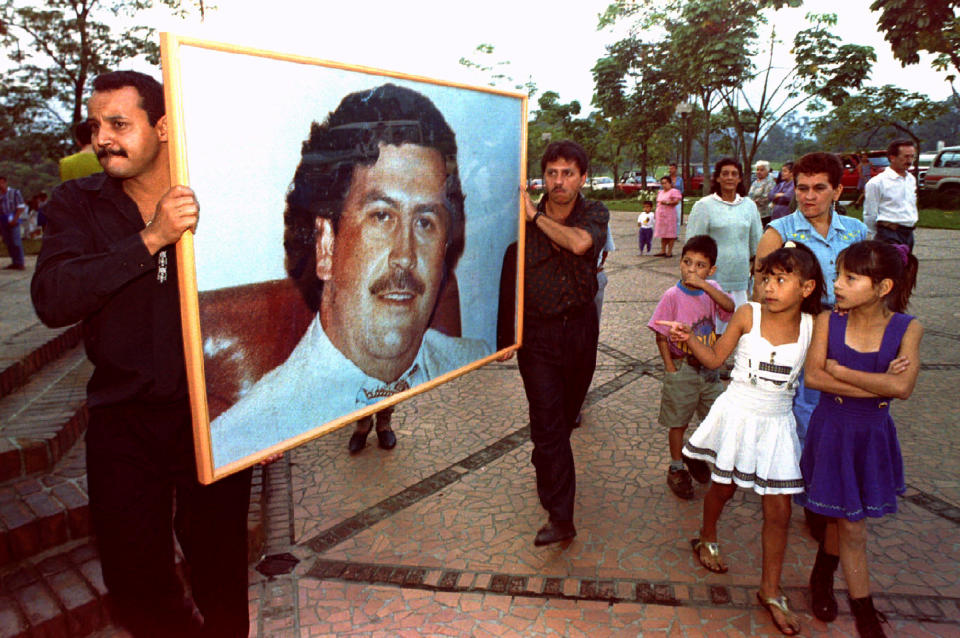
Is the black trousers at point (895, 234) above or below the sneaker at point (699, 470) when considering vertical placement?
above

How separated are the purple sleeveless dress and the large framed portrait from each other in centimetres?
141

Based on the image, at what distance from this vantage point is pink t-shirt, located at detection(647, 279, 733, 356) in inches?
141

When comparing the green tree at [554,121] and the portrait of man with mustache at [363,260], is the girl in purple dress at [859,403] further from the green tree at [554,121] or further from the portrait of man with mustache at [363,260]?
the green tree at [554,121]

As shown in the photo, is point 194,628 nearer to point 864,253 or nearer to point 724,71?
point 864,253

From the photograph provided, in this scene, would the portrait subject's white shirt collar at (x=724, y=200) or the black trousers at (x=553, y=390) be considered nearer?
the black trousers at (x=553, y=390)

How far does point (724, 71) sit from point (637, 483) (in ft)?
56.4

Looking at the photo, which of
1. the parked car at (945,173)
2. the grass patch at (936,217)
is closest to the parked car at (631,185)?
the parked car at (945,173)

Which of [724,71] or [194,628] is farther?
[724,71]

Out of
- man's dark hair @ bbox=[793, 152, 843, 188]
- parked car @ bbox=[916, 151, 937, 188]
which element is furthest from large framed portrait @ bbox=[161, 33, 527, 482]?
parked car @ bbox=[916, 151, 937, 188]

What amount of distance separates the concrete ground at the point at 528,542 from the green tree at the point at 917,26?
38.6 ft

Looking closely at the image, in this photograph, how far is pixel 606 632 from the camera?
2.56 m

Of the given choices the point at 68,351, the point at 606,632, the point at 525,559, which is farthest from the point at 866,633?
the point at 68,351

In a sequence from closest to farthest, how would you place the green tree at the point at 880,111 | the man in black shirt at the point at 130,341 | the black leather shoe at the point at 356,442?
1. the man in black shirt at the point at 130,341
2. the black leather shoe at the point at 356,442
3. the green tree at the point at 880,111

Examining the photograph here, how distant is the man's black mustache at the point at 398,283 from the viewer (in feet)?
7.39
